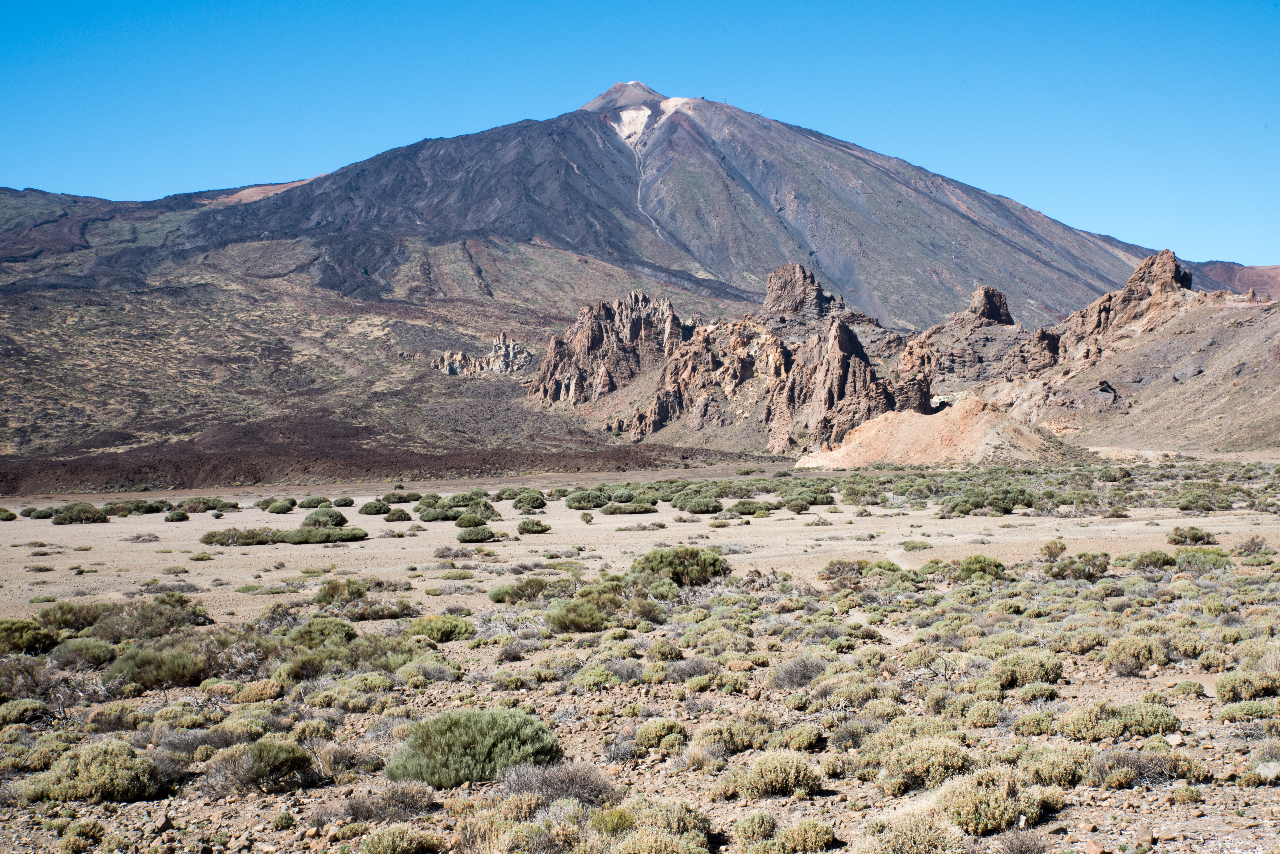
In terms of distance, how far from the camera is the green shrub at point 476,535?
27.5 m

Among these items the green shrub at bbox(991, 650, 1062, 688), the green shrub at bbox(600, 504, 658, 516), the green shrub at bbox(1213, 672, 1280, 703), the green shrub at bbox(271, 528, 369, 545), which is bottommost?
the green shrub at bbox(271, 528, 369, 545)

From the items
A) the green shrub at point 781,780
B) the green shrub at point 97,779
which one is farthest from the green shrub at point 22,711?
the green shrub at point 781,780

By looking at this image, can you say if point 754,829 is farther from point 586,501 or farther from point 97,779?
point 586,501

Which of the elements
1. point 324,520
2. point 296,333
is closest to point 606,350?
point 296,333

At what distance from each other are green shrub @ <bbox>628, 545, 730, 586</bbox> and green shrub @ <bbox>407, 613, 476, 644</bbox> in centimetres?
569

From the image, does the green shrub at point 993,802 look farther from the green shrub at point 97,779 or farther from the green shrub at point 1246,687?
the green shrub at point 97,779

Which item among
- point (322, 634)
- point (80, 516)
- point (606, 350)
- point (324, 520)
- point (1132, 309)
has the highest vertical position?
point (1132, 309)

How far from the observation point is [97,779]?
7.02 metres

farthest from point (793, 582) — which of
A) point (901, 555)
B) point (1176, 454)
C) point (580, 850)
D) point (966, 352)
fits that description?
point (966, 352)

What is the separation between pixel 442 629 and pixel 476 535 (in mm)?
14409

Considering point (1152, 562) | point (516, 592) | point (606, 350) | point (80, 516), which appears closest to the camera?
point (516, 592)

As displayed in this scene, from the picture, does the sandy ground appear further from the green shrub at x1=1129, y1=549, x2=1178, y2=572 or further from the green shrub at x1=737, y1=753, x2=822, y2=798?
the green shrub at x1=737, y1=753, x2=822, y2=798

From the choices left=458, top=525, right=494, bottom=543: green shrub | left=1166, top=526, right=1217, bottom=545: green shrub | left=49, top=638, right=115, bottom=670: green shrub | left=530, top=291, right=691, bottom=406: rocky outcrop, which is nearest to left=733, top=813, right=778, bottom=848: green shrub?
left=49, top=638, right=115, bottom=670: green shrub

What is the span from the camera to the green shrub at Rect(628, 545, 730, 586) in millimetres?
18797
